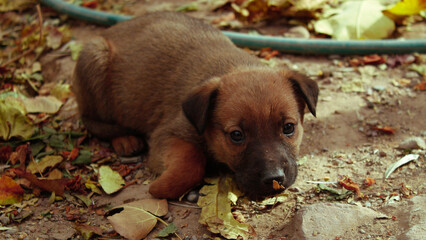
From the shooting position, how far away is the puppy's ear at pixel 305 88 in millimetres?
4250

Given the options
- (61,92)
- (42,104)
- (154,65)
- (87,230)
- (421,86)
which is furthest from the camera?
(61,92)

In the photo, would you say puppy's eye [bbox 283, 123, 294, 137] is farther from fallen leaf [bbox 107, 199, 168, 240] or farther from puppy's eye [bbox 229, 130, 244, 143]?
fallen leaf [bbox 107, 199, 168, 240]

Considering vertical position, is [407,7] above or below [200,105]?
below

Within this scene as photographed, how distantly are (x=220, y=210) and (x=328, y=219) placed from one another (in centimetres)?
89

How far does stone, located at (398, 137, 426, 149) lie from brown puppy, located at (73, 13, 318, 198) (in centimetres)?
113

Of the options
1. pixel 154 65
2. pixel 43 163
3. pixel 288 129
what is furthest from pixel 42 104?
pixel 288 129

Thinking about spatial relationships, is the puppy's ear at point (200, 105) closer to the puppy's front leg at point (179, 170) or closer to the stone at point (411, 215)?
the puppy's front leg at point (179, 170)

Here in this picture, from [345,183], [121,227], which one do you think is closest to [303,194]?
[345,183]

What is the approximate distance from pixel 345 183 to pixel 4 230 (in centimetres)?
296

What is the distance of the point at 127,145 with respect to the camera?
5273mm

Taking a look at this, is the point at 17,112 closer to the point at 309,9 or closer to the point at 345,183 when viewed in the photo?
the point at 345,183

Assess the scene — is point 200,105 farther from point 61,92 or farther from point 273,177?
point 61,92

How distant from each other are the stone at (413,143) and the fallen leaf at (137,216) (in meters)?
2.42

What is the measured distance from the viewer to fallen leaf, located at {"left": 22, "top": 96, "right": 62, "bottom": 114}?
5.89 metres
